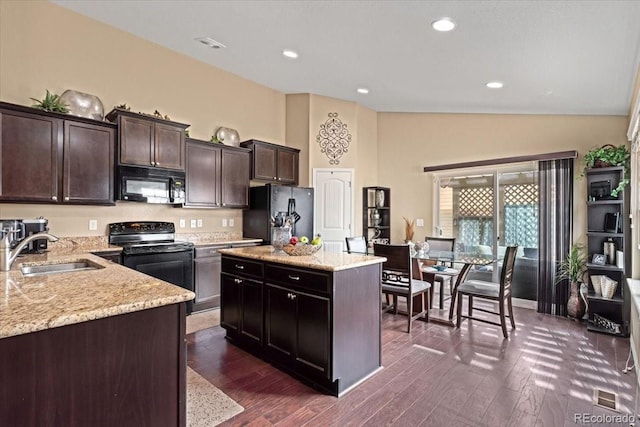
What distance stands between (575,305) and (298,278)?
11.7 ft

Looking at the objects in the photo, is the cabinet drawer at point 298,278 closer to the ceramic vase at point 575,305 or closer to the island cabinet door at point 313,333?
the island cabinet door at point 313,333

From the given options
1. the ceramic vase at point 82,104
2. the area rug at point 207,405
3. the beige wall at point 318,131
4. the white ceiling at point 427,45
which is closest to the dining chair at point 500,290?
the white ceiling at point 427,45

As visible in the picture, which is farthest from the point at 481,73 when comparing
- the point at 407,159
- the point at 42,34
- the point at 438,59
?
the point at 42,34

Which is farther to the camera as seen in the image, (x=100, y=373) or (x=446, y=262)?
(x=446, y=262)

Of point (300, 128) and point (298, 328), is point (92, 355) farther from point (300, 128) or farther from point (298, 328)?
point (300, 128)

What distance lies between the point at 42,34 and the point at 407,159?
5.14 metres

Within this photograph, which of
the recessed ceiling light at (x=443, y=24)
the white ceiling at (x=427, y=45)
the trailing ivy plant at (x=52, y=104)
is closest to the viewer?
the white ceiling at (x=427, y=45)

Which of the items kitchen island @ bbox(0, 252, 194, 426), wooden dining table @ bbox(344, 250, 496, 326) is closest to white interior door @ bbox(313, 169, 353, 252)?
wooden dining table @ bbox(344, 250, 496, 326)

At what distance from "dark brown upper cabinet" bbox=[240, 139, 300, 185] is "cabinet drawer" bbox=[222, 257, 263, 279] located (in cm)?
217

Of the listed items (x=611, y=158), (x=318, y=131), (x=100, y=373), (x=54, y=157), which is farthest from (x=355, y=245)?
(x=100, y=373)

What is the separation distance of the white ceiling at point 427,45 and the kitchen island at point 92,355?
269cm

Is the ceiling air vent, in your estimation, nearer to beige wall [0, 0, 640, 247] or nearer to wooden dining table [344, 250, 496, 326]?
wooden dining table [344, 250, 496, 326]

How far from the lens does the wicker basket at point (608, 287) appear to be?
356 centimetres

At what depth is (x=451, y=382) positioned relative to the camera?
2.48m
